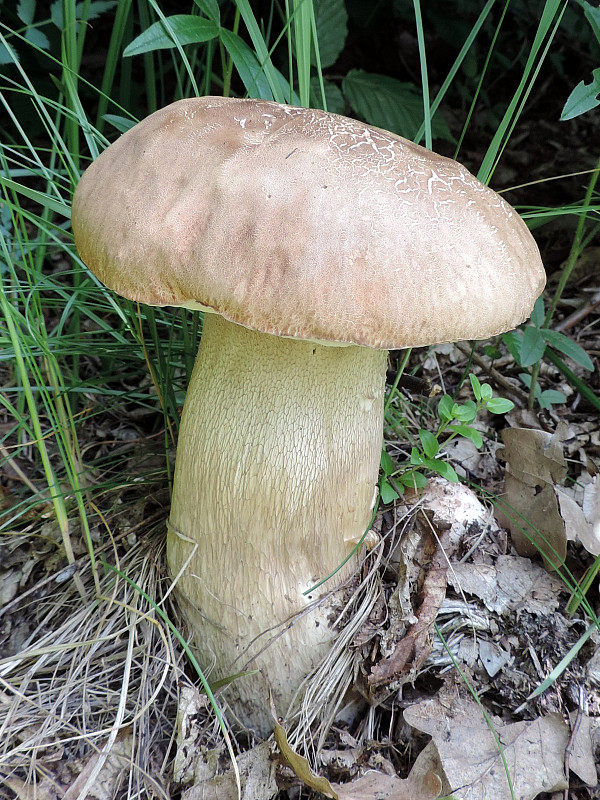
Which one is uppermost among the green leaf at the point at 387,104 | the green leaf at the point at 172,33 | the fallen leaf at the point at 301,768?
the green leaf at the point at 172,33

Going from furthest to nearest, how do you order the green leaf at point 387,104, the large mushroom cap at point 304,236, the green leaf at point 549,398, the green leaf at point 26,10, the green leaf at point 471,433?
1. the green leaf at point 387,104
2. the green leaf at point 549,398
3. the green leaf at point 26,10
4. the green leaf at point 471,433
5. the large mushroom cap at point 304,236

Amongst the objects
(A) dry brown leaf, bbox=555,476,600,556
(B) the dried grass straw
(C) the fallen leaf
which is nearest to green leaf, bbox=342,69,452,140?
(A) dry brown leaf, bbox=555,476,600,556

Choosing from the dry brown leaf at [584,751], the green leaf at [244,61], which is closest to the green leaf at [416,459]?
the dry brown leaf at [584,751]

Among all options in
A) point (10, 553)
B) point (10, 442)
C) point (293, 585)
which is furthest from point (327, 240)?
point (10, 442)

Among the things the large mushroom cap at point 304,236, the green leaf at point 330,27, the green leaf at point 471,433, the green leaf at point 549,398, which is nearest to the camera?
the large mushroom cap at point 304,236

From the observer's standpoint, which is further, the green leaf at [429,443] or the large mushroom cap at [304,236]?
the green leaf at [429,443]

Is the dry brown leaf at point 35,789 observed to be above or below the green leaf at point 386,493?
below

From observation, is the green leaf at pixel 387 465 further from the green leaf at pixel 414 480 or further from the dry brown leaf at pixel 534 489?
the dry brown leaf at pixel 534 489
